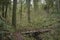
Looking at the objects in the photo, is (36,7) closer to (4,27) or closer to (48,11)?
(48,11)

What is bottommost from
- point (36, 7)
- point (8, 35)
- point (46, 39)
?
point (46, 39)

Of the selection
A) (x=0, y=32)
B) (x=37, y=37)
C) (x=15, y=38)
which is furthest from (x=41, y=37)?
(x=0, y=32)

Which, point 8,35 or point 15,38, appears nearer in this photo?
point 8,35

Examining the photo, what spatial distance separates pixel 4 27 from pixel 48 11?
13.7m

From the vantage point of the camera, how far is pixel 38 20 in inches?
763

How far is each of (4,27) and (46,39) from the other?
390cm

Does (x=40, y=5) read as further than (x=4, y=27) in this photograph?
Yes

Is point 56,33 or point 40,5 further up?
point 40,5

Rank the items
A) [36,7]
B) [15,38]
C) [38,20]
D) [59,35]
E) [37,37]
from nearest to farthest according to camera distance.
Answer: [15,38] → [59,35] → [37,37] → [38,20] → [36,7]

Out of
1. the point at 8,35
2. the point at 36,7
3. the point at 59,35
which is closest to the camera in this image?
the point at 8,35

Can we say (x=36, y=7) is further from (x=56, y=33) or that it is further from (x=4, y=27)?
(x=4, y=27)

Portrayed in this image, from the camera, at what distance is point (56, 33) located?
11961 mm

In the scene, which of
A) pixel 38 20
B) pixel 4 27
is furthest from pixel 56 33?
pixel 38 20

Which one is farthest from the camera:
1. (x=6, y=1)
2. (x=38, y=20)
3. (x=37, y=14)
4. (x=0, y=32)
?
(x=37, y=14)
